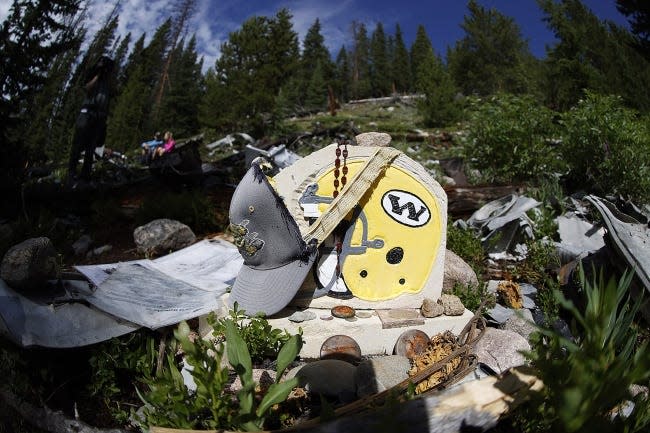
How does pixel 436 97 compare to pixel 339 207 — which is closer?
pixel 339 207

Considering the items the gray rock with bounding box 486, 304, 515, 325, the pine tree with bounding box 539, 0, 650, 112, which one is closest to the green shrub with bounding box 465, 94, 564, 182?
the gray rock with bounding box 486, 304, 515, 325

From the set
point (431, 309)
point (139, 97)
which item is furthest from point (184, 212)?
point (139, 97)

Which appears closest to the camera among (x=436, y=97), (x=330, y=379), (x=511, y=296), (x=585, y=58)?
(x=330, y=379)

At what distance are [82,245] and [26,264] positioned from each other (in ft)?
10.7

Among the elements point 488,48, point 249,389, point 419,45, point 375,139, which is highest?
point 419,45

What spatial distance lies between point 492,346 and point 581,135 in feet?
13.6

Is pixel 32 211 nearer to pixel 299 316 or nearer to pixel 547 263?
pixel 299 316

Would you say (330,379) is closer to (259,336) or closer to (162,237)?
(259,336)

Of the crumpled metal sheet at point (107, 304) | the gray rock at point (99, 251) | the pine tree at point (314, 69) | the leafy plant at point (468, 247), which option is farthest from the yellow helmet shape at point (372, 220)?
the pine tree at point (314, 69)

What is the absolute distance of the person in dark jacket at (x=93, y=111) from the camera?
655 cm

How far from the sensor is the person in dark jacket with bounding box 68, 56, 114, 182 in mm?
6551

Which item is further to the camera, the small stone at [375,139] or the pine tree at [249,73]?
the pine tree at [249,73]

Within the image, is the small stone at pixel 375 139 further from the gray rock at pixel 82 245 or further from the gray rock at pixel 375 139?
the gray rock at pixel 82 245

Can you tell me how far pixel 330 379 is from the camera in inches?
91.3
